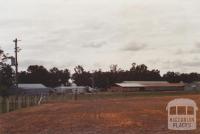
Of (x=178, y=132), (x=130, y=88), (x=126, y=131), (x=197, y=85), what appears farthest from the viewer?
(x=130, y=88)

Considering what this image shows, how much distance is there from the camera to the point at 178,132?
70.4ft

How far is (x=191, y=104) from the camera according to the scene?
10.9m

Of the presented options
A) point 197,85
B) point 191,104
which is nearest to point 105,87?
point 197,85

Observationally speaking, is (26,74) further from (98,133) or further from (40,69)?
(98,133)

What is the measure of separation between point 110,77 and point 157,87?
2987cm

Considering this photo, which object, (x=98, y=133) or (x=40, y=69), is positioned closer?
(x=98, y=133)

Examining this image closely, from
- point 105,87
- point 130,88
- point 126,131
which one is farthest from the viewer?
point 105,87

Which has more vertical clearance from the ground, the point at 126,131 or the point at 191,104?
the point at 191,104

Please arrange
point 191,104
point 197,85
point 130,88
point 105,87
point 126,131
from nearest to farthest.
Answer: point 191,104 < point 126,131 < point 197,85 < point 130,88 < point 105,87

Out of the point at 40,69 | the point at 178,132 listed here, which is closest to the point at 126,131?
the point at 178,132

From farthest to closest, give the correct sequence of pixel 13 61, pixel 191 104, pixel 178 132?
pixel 13 61
pixel 178 132
pixel 191 104

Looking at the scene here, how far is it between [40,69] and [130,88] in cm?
2971

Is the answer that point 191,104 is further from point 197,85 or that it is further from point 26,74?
point 26,74

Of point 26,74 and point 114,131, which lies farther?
point 26,74
